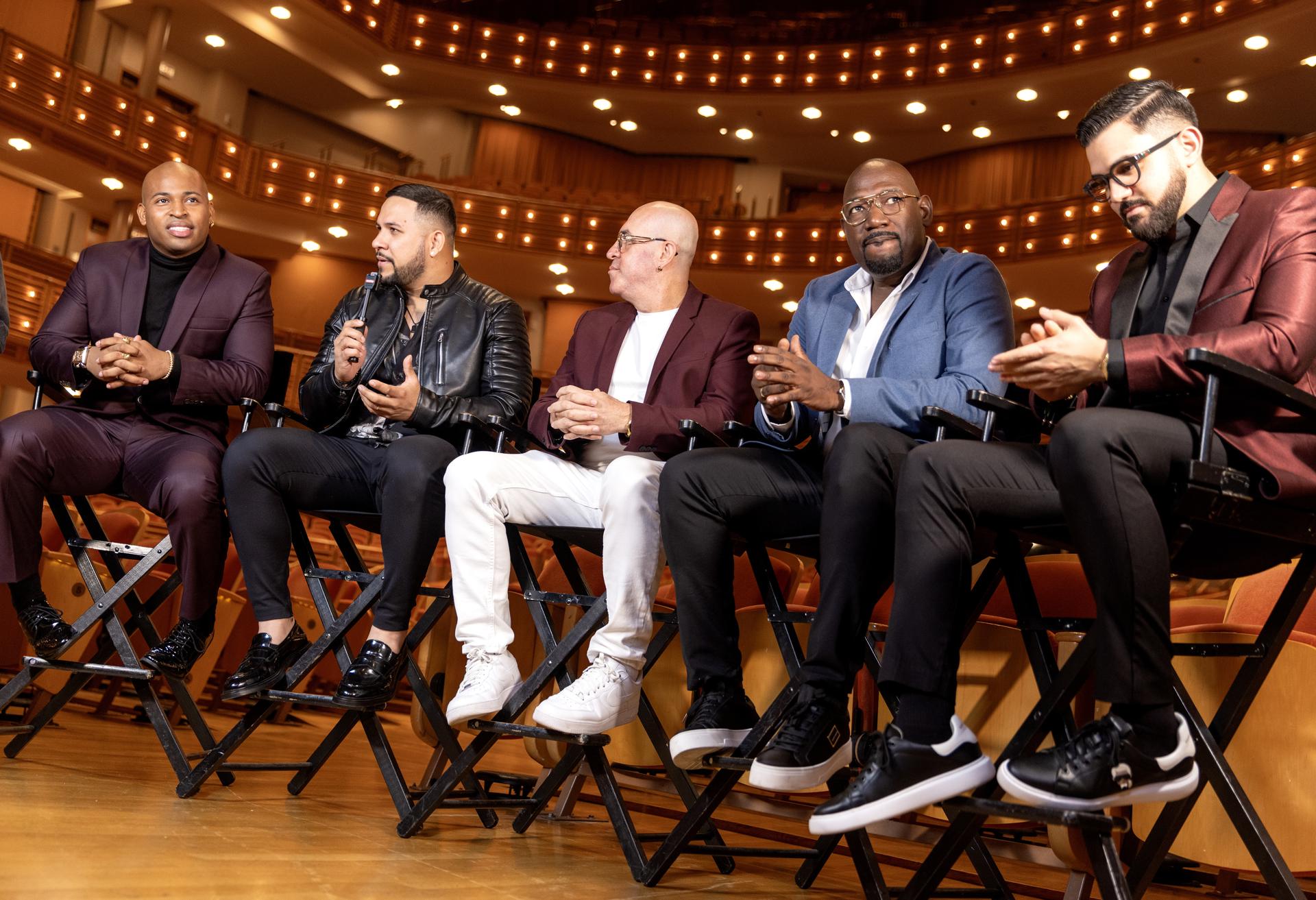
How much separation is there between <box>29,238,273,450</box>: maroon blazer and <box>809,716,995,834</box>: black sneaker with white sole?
1787mm

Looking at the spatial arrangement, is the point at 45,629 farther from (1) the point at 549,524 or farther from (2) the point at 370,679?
(1) the point at 549,524

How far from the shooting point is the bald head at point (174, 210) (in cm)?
288

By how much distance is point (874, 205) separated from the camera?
7.54 feet

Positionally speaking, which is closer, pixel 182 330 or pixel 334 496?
pixel 334 496

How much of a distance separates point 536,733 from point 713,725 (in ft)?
1.14

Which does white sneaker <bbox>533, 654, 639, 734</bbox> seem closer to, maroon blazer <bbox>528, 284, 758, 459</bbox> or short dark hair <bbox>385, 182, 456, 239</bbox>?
maroon blazer <bbox>528, 284, 758, 459</bbox>

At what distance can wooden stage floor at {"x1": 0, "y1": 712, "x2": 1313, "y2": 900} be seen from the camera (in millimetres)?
1501

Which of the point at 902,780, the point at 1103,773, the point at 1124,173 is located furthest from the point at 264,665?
the point at 1124,173

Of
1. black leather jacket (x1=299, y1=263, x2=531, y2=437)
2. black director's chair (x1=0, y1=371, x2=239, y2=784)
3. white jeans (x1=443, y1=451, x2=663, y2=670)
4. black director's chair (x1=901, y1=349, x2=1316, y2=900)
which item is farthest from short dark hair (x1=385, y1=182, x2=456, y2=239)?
black director's chair (x1=901, y1=349, x2=1316, y2=900)

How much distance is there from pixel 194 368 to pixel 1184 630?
2.10 meters

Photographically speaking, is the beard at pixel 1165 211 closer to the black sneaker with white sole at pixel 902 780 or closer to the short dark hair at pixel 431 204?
the black sneaker with white sole at pixel 902 780

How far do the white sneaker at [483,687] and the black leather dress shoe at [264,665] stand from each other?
1.43 ft

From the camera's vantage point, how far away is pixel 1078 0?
14352 millimetres

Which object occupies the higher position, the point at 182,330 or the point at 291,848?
the point at 182,330
